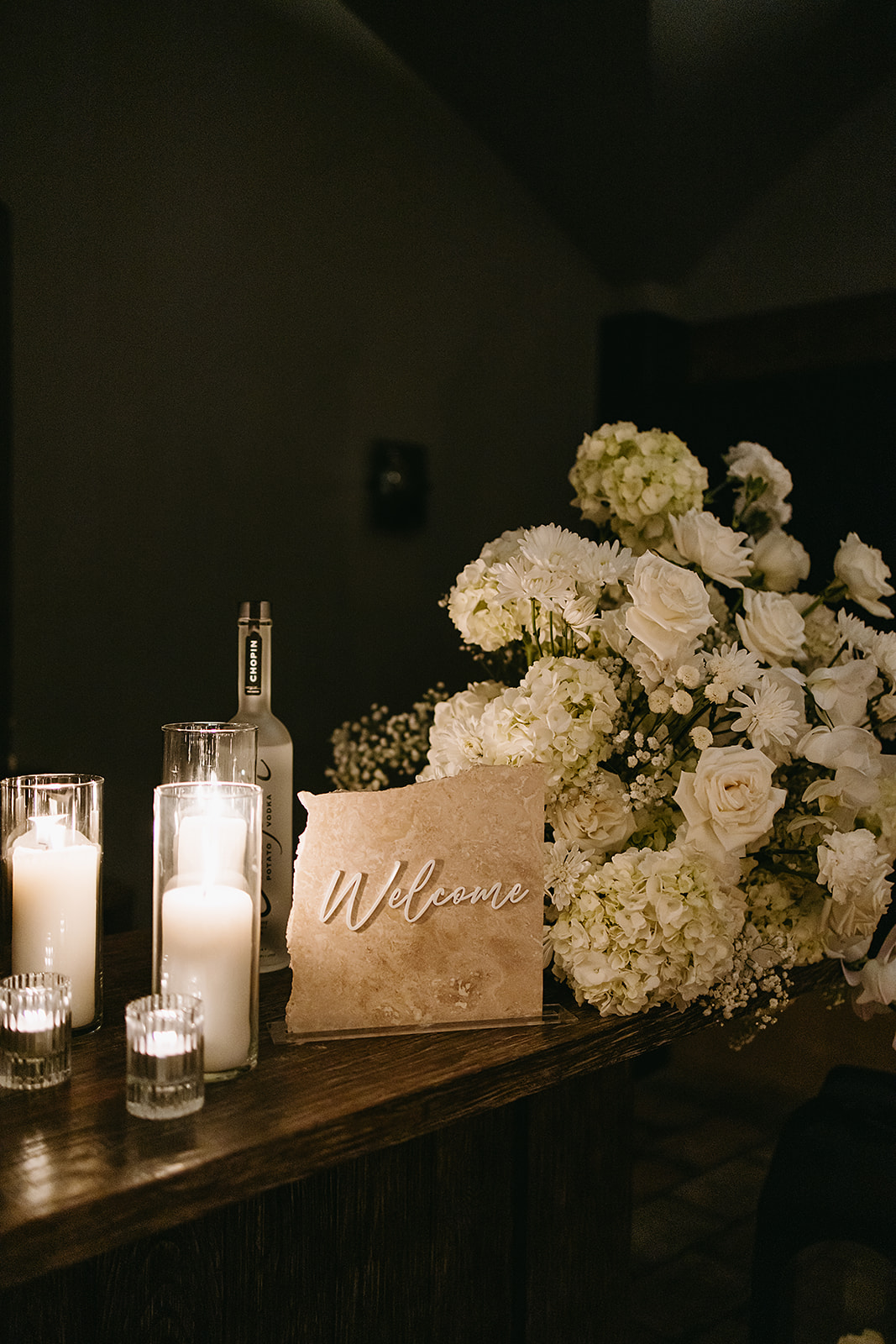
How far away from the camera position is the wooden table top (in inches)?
25.4

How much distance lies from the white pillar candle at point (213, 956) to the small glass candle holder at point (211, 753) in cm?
15

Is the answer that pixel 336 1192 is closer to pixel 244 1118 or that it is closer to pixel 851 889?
pixel 244 1118

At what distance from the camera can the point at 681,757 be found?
1.07 meters

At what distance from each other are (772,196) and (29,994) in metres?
3.01

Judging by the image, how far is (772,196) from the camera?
3.10m

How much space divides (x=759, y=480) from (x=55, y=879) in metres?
0.87

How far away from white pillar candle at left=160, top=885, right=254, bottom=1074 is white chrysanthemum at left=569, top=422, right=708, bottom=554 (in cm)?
63

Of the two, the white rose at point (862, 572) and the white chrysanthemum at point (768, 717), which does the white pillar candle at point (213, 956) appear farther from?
the white rose at point (862, 572)

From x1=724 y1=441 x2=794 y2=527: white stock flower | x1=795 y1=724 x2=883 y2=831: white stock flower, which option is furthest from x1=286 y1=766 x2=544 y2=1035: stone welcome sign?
x1=724 y1=441 x2=794 y2=527: white stock flower

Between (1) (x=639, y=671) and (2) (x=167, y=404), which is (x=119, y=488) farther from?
(1) (x=639, y=671)

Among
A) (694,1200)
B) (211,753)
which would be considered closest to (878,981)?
(211,753)

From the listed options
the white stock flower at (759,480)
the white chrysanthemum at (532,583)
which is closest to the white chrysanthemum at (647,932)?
the white chrysanthemum at (532,583)

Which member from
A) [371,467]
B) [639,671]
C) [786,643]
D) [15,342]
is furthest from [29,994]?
[371,467]

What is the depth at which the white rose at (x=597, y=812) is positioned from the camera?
3.31 feet
